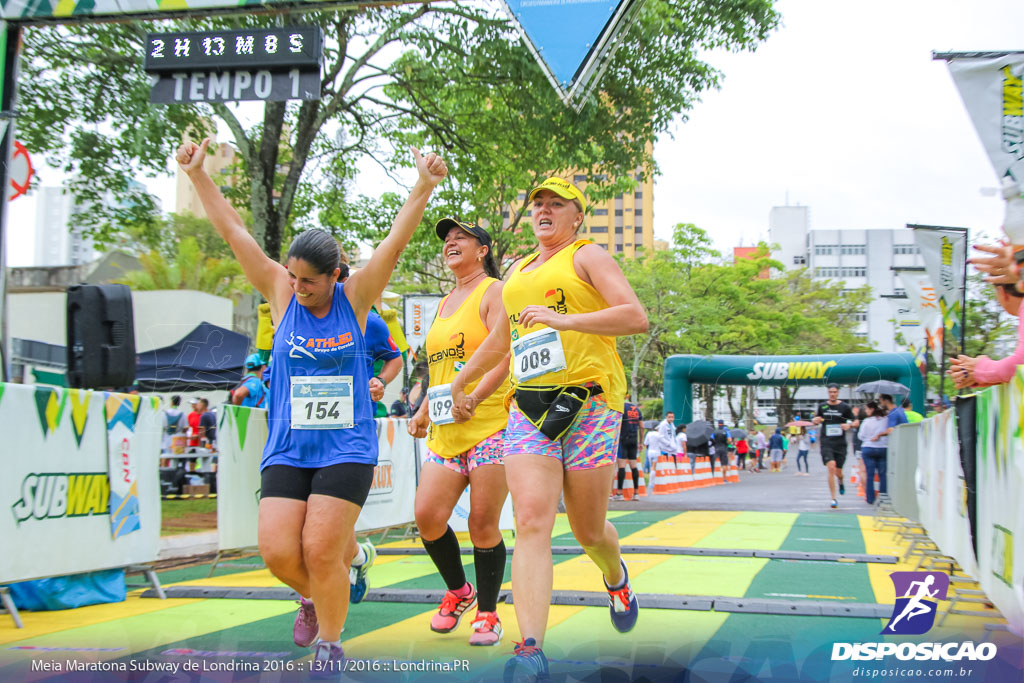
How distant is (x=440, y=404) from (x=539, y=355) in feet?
3.57

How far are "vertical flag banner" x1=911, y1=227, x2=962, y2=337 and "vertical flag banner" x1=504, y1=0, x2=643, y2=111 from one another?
194 inches

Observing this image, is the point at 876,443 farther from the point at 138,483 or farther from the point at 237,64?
the point at 138,483

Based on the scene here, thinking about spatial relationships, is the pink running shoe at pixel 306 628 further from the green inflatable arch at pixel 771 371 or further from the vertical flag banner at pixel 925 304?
the green inflatable arch at pixel 771 371

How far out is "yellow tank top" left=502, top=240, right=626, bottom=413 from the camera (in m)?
3.90

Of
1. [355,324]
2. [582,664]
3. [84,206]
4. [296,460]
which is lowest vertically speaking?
[582,664]

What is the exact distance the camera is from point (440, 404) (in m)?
4.80

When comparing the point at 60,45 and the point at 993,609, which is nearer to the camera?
the point at 993,609

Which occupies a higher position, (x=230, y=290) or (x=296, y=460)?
(x=230, y=290)

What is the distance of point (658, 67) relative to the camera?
36.0 ft

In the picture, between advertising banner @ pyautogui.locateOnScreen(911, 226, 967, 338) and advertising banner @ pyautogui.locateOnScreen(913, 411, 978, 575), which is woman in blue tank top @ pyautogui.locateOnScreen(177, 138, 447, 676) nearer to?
advertising banner @ pyautogui.locateOnScreen(913, 411, 978, 575)

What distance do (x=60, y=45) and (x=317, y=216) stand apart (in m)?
6.13

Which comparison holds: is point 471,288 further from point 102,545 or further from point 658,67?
point 658,67

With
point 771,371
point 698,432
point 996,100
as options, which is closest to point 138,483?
point 996,100

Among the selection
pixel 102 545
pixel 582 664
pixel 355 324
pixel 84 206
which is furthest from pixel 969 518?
pixel 84 206
